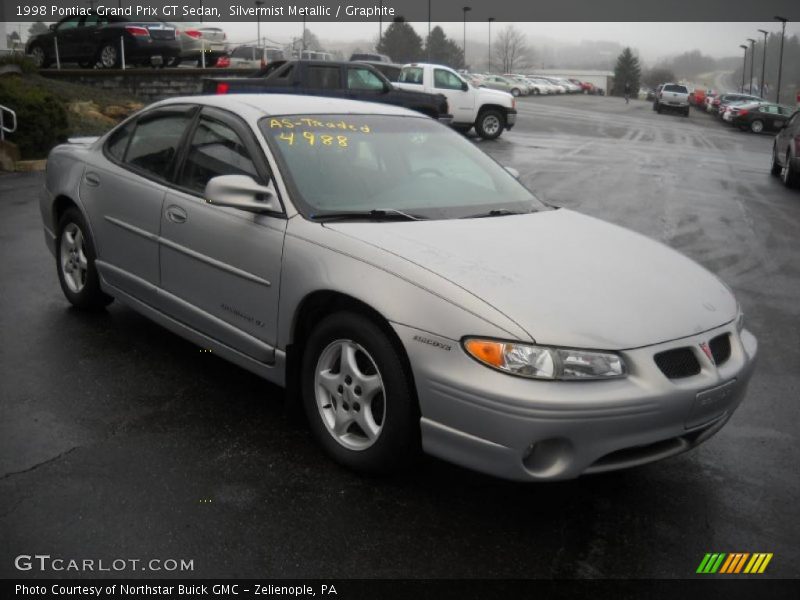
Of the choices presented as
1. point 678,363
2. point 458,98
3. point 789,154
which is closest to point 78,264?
point 678,363

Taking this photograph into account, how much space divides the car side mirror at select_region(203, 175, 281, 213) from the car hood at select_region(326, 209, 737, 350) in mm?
384

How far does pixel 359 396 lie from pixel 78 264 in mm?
3004

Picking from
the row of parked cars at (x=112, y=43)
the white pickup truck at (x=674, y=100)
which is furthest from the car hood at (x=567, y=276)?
the white pickup truck at (x=674, y=100)

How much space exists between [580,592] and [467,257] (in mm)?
1381

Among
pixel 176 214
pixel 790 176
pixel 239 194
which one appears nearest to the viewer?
pixel 239 194

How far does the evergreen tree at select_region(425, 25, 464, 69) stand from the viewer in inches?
4724

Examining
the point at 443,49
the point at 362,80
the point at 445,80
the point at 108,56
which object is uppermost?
the point at 443,49

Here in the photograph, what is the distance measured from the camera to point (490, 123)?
2323cm

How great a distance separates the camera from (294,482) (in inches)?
144

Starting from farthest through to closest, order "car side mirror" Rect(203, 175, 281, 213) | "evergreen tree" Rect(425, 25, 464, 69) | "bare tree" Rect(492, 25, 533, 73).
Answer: "bare tree" Rect(492, 25, 533, 73) → "evergreen tree" Rect(425, 25, 464, 69) → "car side mirror" Rect(203, 175, 281, 213)

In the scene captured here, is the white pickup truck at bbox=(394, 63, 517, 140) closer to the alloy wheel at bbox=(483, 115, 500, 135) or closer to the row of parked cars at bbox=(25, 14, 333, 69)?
the alloy wheel at bbox=(483, 115, 500, 135)

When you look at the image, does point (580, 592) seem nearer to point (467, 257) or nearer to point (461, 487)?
point (461, 487)

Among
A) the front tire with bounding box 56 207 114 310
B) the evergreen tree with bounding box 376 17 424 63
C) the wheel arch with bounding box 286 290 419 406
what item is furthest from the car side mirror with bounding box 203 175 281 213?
the evergreen tree with bounding box 376 17 424 63

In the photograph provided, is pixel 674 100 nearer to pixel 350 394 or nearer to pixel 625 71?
pixel 350 394
